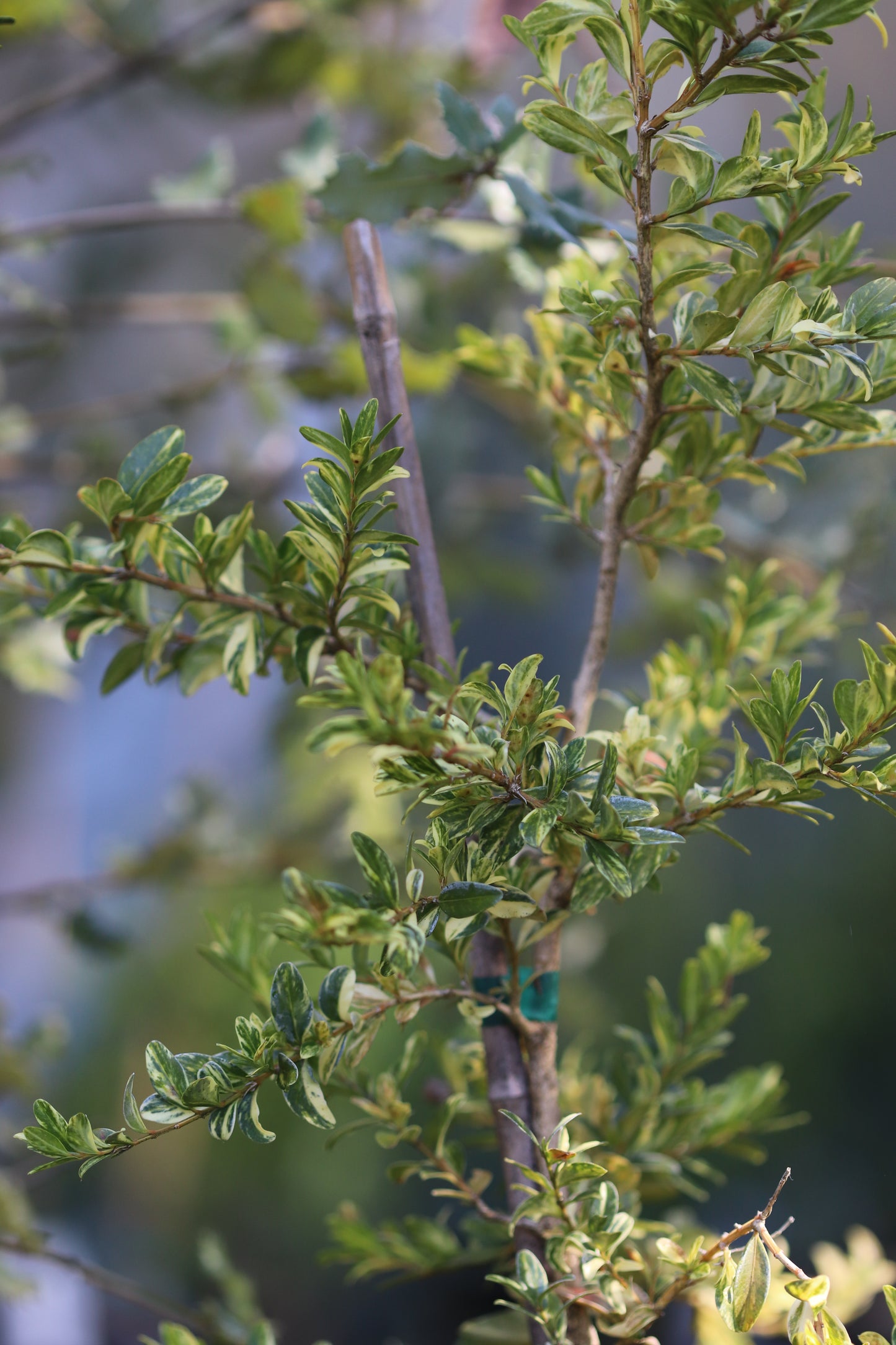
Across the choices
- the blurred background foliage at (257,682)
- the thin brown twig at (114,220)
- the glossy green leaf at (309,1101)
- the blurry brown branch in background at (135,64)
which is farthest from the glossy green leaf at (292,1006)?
the blurry brown branch in background at (135,64)

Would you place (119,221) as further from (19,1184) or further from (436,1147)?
(19,1184)

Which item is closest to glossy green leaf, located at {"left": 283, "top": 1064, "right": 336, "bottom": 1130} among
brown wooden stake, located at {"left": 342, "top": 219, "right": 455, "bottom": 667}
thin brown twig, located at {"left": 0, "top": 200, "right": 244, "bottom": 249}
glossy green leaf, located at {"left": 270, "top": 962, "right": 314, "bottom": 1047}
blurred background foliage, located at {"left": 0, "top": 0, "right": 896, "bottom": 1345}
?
glossy green leaf, located at {"left": 270, "top": 962, "right": 314, "bottom": 1047}

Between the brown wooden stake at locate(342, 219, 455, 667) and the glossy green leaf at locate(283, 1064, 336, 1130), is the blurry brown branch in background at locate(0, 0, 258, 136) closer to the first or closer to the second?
the brown wooden stake at locate(342, 219, 455, 667)

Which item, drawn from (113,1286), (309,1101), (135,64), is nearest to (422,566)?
(309,1101)

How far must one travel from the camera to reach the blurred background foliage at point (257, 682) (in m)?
0.68

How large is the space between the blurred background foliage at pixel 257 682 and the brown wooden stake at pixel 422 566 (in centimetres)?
24

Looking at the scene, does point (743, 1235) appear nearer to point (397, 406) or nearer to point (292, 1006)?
point (292, 1006)

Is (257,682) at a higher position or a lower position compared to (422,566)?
lower

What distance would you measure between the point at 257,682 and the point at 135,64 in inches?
23.4

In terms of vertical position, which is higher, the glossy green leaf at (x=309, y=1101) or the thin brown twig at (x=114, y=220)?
the thin brown twig at (x=114, y=220)

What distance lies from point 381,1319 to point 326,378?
2.51 ft

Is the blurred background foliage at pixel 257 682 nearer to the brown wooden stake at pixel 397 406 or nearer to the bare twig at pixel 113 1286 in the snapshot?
the bare twig at pixel 113 1286

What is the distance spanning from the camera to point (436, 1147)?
1.01 feet

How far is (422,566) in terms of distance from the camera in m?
0.30
